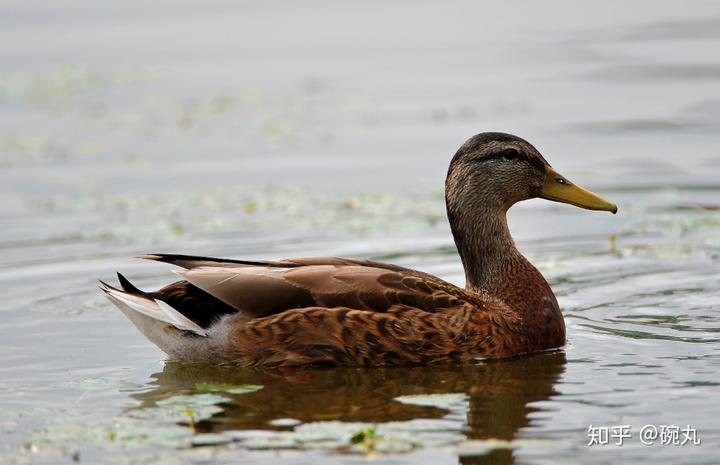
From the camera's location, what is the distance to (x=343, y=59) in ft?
73.2

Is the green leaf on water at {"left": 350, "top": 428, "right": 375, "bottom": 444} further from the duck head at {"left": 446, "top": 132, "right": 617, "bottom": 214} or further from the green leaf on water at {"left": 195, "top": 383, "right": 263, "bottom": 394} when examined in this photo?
the duck head at {"left": 446, "top": 132, "right": 617, "bottom": 214}

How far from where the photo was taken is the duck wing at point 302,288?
27.5 feet

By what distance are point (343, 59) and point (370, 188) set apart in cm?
849

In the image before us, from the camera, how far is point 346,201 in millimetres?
13430

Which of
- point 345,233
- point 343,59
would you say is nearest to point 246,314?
point 345,233

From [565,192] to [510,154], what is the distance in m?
0.47

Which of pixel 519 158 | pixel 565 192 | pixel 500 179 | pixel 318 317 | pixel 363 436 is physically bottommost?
pixel 363 436

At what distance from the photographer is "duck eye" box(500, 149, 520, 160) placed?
9.37 m

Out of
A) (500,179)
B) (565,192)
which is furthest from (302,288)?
Result: (565,192)

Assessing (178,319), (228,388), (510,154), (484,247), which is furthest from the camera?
(510,154)

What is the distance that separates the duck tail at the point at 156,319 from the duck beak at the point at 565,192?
2618 mm

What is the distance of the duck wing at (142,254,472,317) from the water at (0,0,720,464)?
41cm

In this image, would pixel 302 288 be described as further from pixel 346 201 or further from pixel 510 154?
pixel 346 201

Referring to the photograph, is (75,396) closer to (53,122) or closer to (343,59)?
(53,122)
